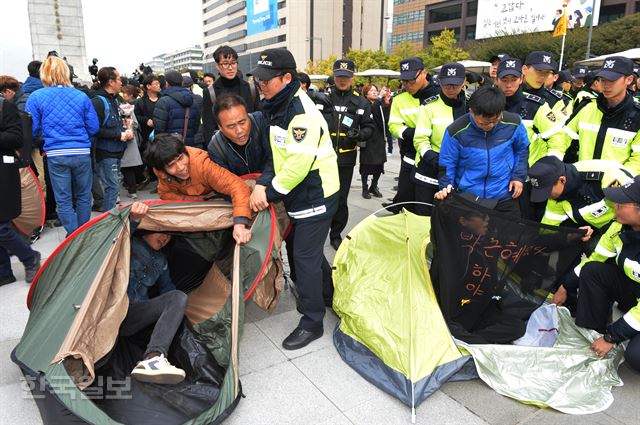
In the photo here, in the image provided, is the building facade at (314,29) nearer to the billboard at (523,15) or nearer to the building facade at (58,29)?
the billboard at (523,15)

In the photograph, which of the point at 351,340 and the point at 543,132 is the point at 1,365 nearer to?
the point at 351,340

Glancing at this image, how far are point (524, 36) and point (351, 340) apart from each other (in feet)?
117

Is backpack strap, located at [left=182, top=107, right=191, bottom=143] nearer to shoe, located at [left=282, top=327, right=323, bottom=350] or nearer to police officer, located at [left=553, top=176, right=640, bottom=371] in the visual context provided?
shoe, located at [left=282, top=327, right=323, bottom=350]

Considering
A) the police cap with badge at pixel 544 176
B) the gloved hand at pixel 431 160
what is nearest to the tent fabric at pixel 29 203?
the gloved hand at pixel 431 160

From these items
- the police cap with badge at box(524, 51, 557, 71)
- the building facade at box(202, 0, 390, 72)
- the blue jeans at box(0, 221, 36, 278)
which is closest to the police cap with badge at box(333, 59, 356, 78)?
the police cap with badge at box(524, 51, 557, 71)

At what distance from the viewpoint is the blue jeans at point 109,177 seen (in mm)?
5023

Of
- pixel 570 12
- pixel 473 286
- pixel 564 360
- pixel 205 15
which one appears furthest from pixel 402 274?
pixel 205 15

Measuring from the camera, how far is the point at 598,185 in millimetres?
3021

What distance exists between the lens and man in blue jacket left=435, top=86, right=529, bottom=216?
2.97 m

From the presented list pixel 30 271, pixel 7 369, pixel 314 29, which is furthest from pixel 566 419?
pixel 314 29

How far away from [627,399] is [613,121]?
182cm

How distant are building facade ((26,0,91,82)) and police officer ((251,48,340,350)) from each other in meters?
11.8

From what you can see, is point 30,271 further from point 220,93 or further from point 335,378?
point 335,378

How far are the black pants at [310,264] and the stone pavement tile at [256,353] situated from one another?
0.84 feet
